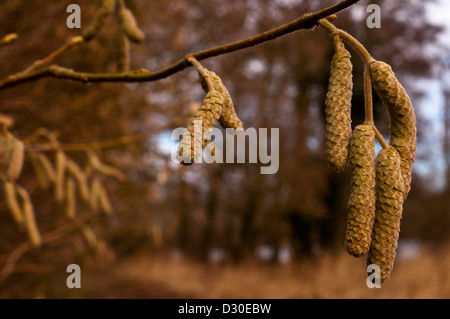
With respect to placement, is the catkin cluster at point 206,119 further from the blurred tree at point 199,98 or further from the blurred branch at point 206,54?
the blurred tree at point 199,98

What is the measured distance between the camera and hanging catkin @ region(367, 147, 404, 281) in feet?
2.56

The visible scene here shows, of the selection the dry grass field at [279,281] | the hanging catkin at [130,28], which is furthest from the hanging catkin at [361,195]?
the dry grass field at [279,281]

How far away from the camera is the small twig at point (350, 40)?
0.81 m

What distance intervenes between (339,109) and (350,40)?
0.37ft

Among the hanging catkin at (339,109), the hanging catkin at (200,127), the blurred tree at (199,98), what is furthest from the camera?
the blurred tree at (199,98)

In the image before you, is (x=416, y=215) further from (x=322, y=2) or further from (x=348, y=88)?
(x=348, y=88)

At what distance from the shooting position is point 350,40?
0.82 metres

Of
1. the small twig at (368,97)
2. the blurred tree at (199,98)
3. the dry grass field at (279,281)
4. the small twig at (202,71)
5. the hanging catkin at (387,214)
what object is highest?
the blurred tree at (199,98)

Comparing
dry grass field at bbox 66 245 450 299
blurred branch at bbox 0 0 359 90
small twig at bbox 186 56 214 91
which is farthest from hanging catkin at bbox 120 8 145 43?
dry grass field at bbox 66 245 450 299

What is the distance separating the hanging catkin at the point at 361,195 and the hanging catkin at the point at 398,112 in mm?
53

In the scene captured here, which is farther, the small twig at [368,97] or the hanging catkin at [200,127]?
the small twig at [368,97]

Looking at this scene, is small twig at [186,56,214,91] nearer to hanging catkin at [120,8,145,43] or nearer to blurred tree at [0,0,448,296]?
hanging catkin at [120,8,145,43]
